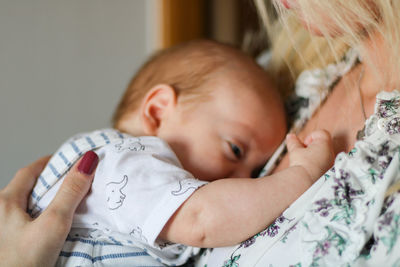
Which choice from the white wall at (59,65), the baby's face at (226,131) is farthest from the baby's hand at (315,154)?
the white wall at (59,65)

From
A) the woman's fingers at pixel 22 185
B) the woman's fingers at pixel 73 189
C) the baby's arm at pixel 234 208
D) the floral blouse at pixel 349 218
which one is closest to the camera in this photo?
the floral blouse at pixel 349 218

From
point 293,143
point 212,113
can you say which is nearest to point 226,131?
point 212,113

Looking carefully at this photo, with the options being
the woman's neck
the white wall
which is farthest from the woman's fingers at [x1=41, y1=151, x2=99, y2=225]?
the white wall

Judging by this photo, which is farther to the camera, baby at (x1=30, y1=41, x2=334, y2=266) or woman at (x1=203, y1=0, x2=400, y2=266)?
baby at (x1=30, y1=41, x2=334, y2=266)

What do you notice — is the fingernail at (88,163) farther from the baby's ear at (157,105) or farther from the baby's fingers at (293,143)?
the baby's fingers at (293,143)

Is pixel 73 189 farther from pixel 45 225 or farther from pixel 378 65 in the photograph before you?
pixel 378 65

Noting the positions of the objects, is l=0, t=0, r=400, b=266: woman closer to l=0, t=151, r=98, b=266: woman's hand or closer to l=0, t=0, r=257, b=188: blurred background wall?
l=0, t=151, r=98, b=266: woman's hand

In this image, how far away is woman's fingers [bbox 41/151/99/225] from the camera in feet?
2.64

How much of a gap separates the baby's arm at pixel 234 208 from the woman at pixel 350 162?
0.08ft

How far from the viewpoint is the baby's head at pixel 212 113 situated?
36.6 inches

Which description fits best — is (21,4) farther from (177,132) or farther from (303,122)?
(303,122)

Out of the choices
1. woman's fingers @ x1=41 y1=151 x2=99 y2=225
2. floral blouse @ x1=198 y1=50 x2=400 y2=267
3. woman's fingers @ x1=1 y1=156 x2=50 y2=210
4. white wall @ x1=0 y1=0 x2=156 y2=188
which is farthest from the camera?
white wall @ x1=0 y1=0 x2=156 y2=188

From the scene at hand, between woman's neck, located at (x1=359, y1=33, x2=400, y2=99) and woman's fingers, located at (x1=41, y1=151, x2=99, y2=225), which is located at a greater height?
woman's neck, located at (x1=359, y1=33, x2=400, y2=99)

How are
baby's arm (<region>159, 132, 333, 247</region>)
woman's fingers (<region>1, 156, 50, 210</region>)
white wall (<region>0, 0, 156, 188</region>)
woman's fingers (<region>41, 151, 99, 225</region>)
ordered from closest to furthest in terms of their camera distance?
1. baby's arm (<region>159, 132, 333, 247</region>)
2. woman's fingers (<region>41, 151, 99, 225</region>)
3. woman's fingers (<region>1, 156, 50, 210</region>)
4. white wall (<region>0, 0, 156, 188</region>)
